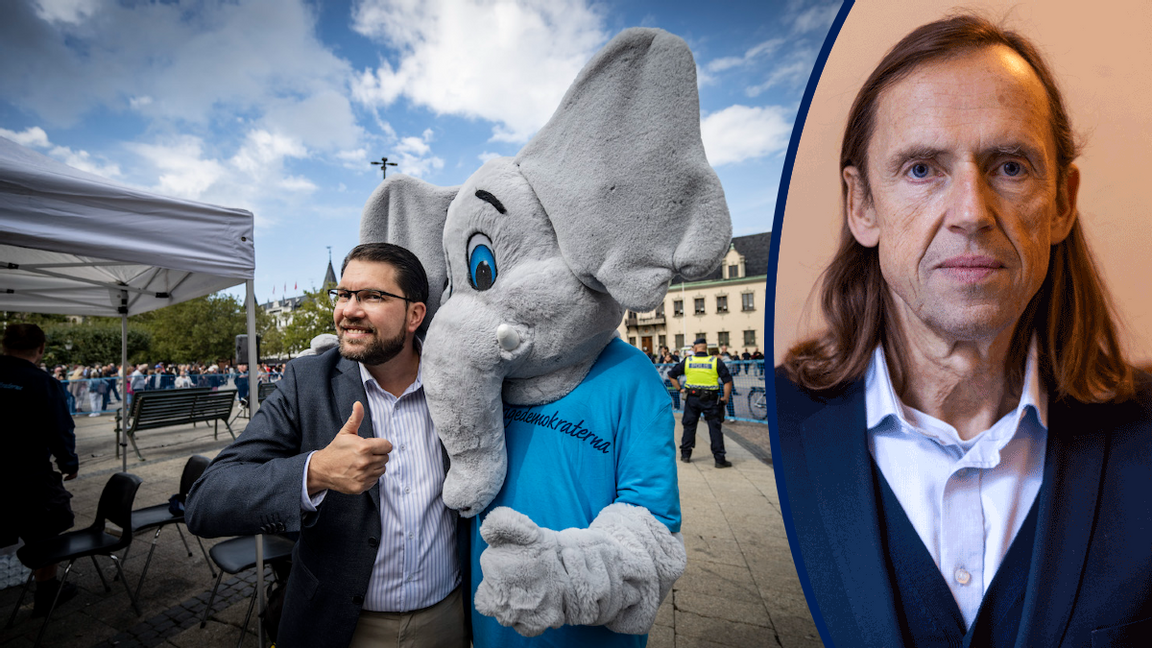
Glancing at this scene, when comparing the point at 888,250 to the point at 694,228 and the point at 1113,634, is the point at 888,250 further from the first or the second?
the point at 1113,634

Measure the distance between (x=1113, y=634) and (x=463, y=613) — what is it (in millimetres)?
1783

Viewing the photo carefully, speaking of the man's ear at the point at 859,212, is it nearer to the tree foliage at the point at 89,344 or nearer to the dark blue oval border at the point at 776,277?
the dark blue oval border at the point at 776,277

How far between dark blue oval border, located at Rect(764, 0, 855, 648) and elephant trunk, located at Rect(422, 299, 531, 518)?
0.67 meters

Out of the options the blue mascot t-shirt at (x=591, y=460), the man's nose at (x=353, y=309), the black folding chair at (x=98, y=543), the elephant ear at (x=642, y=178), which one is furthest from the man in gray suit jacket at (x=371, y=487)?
the black folding chair at (x=98, y=543)

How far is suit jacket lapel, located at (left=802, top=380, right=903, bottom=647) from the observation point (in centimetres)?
108

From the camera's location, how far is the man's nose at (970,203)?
96cm

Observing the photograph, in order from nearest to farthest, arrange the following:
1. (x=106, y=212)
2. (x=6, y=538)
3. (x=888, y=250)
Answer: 1. (x=888, y=250)
2. (x=106, y=212)
3. (x=6, y=538)

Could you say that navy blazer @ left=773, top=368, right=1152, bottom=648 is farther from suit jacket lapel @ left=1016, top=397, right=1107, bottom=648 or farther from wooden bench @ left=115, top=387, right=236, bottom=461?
Result: wooden bench @ left=115, top=387, right=236, bottom=461

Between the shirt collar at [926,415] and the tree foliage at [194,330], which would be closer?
the shirt collar at [926,415]

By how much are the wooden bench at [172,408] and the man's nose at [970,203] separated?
32.7 feet

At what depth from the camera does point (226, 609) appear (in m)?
3.39

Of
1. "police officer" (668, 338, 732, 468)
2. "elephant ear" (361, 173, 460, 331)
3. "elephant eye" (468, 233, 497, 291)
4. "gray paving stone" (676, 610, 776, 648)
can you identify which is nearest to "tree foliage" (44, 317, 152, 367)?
"police officer" (668, 338, 732, 468)

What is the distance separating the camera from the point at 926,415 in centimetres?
110

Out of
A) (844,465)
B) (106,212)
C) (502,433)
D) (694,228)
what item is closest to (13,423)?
(106,212)
